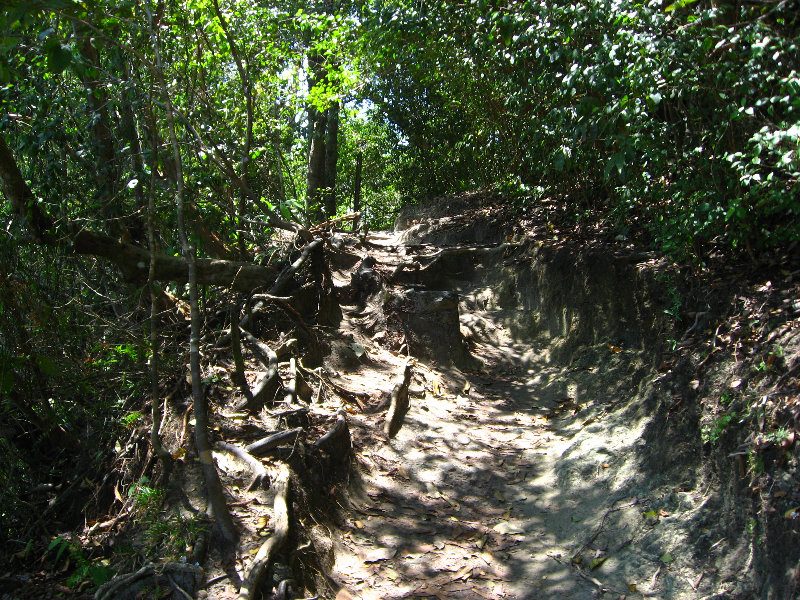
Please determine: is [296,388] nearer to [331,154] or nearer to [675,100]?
[675,100]

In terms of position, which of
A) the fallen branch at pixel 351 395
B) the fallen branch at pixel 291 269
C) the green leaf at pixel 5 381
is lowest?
the fallen branch at pixel 351 395

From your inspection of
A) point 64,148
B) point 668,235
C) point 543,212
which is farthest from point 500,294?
point 64,148

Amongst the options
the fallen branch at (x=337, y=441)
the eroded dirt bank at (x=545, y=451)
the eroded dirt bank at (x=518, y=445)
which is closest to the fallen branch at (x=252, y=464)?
the eroded dirt bank at (x=518, y=445)

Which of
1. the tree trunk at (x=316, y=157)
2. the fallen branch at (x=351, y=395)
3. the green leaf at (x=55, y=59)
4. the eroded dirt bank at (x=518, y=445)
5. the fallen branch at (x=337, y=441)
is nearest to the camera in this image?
the green leaf at (x=55, y=59)

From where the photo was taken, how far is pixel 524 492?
552 centimetres

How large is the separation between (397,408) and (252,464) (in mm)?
2511

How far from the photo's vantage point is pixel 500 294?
32.9 ft

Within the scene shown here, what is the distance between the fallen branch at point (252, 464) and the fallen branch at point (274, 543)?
10cm

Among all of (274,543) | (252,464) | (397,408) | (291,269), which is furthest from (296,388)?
(274,543)

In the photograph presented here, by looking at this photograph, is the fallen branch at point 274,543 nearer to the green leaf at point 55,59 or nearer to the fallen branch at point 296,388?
the fallen branch at point 296,388

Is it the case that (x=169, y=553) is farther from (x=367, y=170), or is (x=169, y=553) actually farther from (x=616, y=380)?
(x=367, y=170)

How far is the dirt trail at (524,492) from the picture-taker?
13.8 ft

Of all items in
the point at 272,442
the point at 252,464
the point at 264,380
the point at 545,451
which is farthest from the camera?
the point at 545,451

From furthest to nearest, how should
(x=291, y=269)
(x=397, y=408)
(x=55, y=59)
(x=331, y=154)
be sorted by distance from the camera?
(x=331, y=154) → (x=291, y=269) → (x=397, y=408) → (x=55, y=59)
